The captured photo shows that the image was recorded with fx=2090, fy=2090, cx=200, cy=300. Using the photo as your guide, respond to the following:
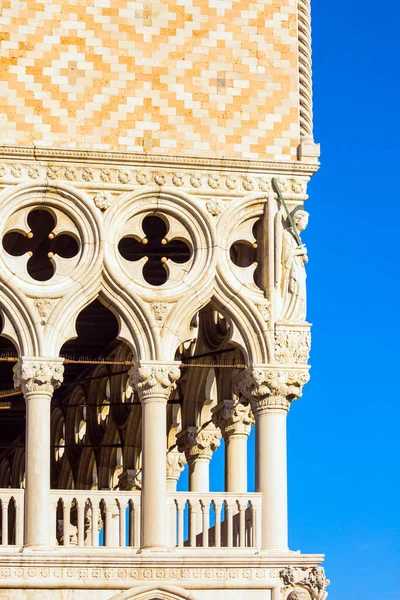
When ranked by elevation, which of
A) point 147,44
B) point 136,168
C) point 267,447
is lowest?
point 267,447

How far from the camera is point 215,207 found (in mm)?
31891

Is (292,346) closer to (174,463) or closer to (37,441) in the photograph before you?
(37,441)

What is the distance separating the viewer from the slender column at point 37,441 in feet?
99.1

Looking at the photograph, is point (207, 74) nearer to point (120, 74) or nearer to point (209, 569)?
point (120, 74)

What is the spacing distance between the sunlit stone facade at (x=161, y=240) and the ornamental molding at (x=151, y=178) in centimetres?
3

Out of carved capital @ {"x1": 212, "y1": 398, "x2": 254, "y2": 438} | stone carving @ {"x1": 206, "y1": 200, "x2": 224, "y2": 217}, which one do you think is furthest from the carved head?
carved capital @ {"x1": 212, "y1": 398, "x2": 254, "y2": 438}

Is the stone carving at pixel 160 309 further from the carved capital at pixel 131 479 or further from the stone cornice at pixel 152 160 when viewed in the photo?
the carved capital at pixel 131 479

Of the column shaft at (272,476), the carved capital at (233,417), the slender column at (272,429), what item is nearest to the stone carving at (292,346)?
the slender column at (272,429)

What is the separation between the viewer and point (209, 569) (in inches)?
1199

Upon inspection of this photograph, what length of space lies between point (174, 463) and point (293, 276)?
10.0 meters

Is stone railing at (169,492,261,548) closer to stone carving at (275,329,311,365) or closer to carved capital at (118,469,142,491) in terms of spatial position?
stone carving at (275,329,311,365)

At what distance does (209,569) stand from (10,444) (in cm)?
1948

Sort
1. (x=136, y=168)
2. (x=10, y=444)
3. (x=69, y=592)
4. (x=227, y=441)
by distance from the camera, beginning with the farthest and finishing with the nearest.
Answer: (x=10, y=444)
(x=227, y=441)
(x=136, y=168)
(x=69, y=592)

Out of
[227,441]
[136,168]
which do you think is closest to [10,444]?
[227,441]
